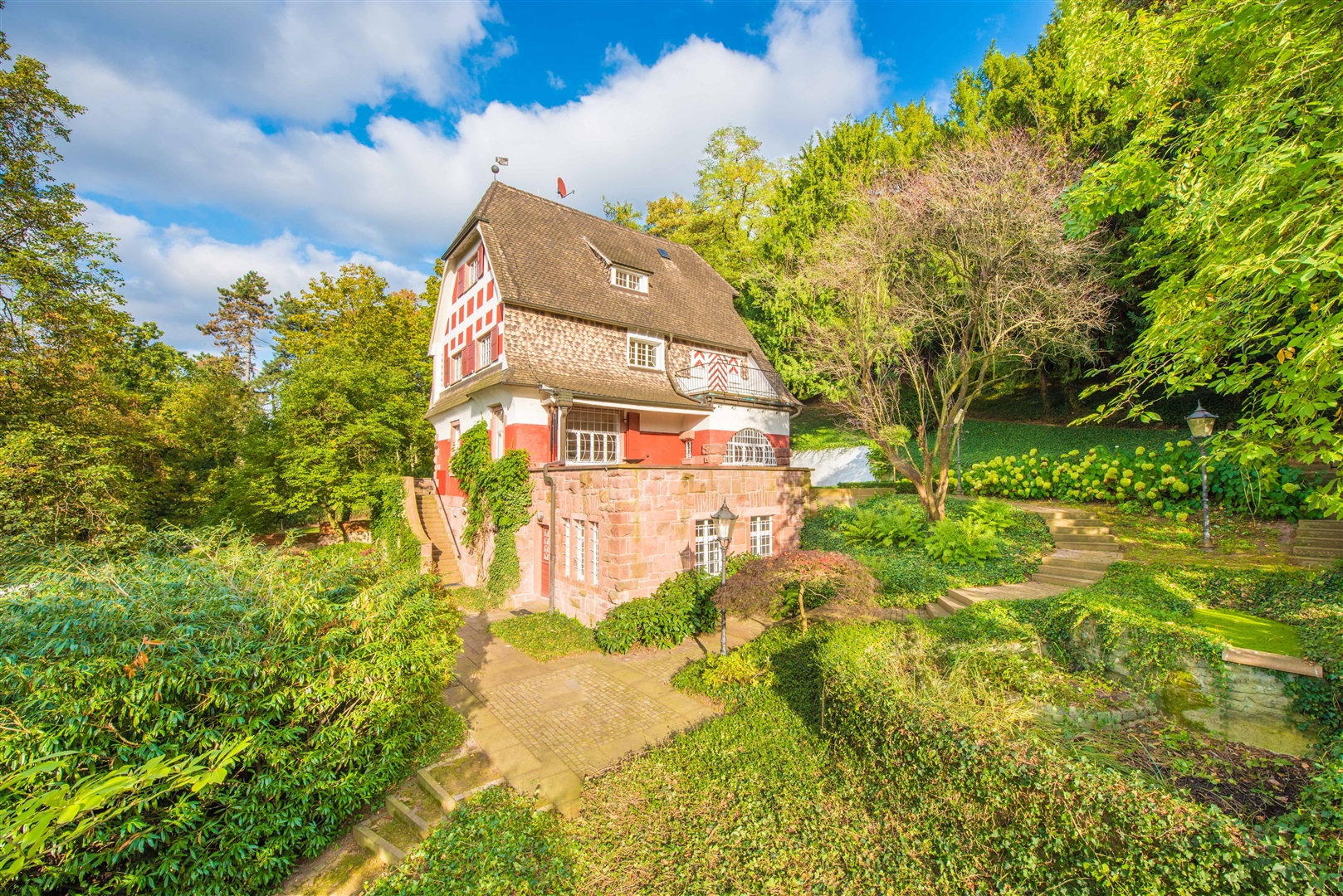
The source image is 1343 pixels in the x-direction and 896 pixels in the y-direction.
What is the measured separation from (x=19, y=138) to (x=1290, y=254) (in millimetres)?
23186

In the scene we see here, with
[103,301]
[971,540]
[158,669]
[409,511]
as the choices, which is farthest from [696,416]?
[103,301]

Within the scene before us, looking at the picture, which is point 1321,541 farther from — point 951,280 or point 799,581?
point 799,581

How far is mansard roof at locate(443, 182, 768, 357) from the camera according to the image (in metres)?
15.3

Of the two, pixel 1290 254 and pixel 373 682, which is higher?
pixel 1290 254

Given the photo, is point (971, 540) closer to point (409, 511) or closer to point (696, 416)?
point (696, 416)

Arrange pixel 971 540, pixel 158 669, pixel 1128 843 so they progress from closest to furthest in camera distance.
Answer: pixel 1128 843
pixel 158 669
pixel 971 540

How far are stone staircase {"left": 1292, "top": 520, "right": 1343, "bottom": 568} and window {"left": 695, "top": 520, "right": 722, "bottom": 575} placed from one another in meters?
Answer: 9.83

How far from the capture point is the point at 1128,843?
3100 mm

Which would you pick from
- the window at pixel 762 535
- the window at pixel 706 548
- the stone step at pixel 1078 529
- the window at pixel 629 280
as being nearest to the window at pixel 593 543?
the window at pixel 706 548

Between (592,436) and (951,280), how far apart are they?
432 inches

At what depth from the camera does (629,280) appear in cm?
1783

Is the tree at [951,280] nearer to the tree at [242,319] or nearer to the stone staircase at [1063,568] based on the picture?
the stone staircase at [1063,568]

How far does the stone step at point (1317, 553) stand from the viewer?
793cm

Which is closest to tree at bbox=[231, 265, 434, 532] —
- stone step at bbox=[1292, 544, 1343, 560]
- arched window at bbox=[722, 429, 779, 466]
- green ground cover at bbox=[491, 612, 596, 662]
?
green ground cover at bbox=[491, 612, 596, 662]
